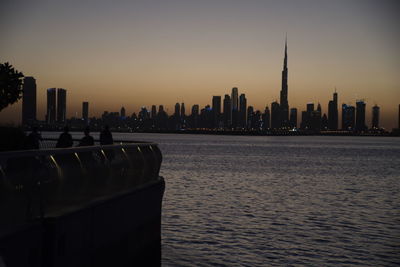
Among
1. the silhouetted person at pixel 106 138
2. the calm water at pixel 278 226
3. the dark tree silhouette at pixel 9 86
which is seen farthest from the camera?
the dark tree silhouette at pixel 9 86

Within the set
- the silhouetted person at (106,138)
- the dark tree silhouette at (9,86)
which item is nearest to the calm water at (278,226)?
the silhouetted person at (106,138)

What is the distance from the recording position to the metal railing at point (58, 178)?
31.7 feet

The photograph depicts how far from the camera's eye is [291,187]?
156 ft

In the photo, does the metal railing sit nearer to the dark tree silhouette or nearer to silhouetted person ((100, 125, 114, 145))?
silhouetted person ((100, 125, 114, 145))

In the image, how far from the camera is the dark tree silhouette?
27748mm

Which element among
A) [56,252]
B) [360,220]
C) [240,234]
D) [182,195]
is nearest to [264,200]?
[182,195]

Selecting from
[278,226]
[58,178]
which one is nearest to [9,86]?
[278,226]

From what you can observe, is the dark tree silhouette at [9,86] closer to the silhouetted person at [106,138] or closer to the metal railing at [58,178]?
the silhouetted person at [106,138]

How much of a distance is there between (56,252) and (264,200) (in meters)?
27.0

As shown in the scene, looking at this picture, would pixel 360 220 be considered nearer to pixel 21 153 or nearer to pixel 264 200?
pixel 264 200

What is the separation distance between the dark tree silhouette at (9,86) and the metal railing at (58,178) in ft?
44.1

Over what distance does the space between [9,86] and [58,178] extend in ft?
59.7

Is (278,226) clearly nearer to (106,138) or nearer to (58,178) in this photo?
(106,138)

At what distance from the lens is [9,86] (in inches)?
1106
